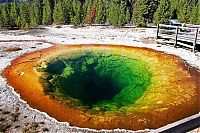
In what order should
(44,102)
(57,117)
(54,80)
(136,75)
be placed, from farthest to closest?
(136,75) → (54,80) → (44,102) → (57,117)

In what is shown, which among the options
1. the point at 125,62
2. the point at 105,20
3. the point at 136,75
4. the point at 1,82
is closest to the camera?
the point at 1,82

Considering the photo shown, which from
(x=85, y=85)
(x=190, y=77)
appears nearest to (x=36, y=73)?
(x=85, y=85)

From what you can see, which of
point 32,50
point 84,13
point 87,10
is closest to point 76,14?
point 84,13

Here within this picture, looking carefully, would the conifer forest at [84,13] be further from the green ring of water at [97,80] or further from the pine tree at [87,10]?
the green ring of water at [97,80]

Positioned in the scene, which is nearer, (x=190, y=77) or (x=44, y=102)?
(x=44, y=102)

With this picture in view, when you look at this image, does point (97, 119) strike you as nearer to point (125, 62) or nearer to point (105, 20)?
point (125, 62)

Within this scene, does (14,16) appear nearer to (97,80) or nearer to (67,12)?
(67,12)

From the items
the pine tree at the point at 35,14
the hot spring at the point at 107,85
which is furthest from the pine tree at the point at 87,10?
the hot spring at the point at 107,85
